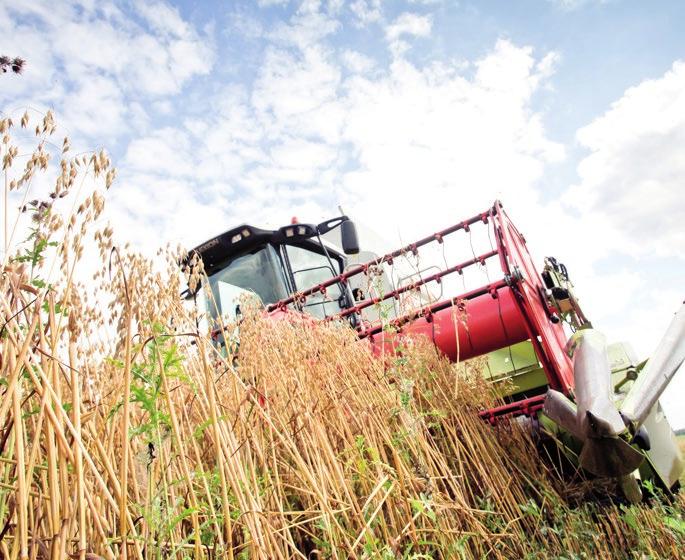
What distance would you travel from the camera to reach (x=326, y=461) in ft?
4.61

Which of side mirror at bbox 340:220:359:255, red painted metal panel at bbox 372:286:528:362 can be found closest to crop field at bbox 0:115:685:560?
red painted metal panel at bbox 372:286:528:362

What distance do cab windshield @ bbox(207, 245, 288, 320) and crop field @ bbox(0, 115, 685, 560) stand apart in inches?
89.9

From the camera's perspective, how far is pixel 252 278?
4348 millimetres

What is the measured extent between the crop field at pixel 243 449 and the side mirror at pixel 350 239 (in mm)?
1208

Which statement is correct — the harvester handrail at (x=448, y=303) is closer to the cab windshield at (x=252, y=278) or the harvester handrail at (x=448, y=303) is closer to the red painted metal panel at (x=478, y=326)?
the red painted metal panel at (x=478, y=326)

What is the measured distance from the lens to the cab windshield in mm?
4203

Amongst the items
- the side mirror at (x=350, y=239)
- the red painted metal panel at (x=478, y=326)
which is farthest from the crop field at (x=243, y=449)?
the side mirror at (x=350, y=239)

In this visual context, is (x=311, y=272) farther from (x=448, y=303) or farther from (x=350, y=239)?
(x=448, y=303)

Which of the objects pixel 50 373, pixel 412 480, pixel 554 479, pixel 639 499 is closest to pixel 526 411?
pixel 554 479

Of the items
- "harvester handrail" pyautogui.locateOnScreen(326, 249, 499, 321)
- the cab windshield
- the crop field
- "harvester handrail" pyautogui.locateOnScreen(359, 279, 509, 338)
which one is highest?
the cab windshield

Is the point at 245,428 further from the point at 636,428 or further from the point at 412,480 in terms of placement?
the point at 636,428

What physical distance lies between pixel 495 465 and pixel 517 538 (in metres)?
0.32

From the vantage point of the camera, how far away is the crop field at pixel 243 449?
73 cm

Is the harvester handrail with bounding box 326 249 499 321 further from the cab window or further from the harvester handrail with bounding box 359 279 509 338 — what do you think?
the cab window
